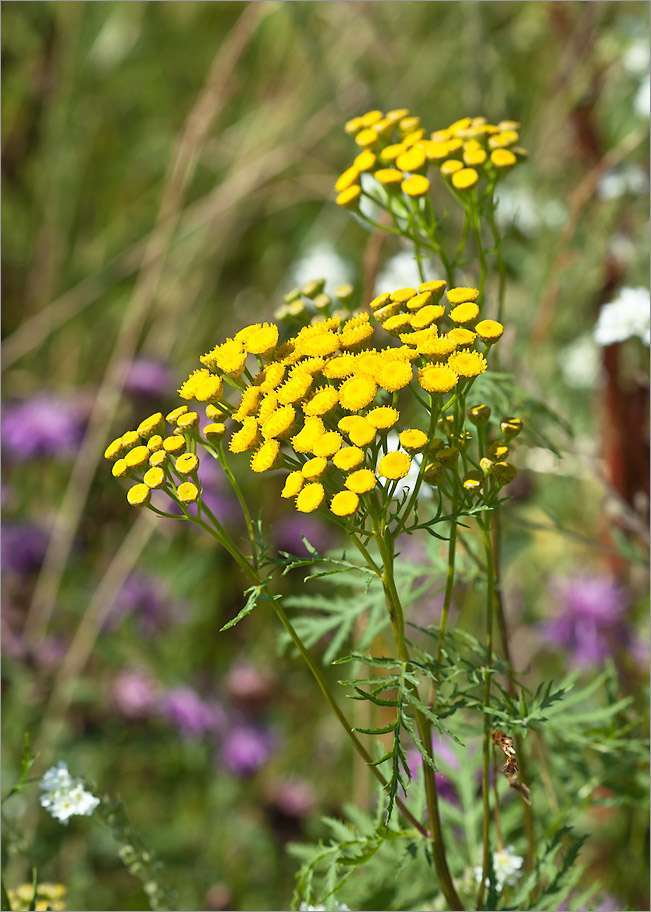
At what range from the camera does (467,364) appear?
870 millimetres

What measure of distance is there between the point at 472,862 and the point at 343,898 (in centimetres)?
18

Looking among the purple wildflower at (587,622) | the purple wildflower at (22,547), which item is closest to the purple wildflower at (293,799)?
the purple wildflower at (587,622)

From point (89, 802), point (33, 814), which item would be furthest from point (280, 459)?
point (33, 814)

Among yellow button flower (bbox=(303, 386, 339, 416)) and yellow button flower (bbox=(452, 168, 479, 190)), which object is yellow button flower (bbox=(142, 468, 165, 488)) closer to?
yellow button flower (bbox=(303, 386, 339, 416))

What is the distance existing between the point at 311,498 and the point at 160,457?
18 centimetres

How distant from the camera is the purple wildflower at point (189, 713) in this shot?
218 cm

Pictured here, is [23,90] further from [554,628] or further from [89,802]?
[89,802]

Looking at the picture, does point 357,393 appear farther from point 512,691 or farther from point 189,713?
point 189,713

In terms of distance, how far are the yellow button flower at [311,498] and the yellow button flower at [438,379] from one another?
139 millimetres

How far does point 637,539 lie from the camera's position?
191 centimetres

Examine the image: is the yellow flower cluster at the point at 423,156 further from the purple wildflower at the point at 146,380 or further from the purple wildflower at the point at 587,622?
the purple wildflower at the point at 146,380

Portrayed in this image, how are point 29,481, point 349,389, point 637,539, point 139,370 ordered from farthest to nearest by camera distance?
point 29,481, point 139,370, point 637,539, point 349,389

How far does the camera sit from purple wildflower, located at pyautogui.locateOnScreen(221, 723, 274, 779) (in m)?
2.15

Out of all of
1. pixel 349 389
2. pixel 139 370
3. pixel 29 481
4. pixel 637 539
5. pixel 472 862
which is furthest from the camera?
pixel 29 481
